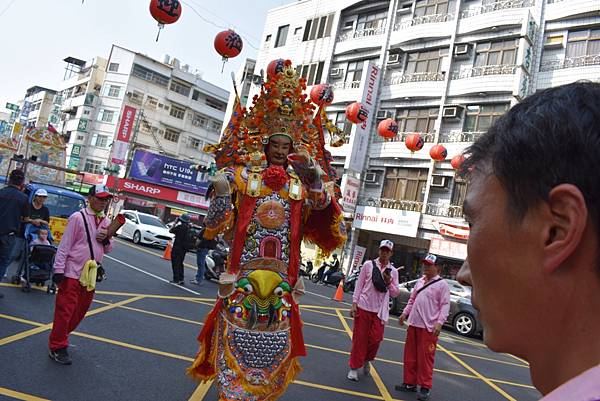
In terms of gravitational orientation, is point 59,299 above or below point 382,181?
below

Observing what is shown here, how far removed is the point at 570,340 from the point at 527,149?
0.30 m

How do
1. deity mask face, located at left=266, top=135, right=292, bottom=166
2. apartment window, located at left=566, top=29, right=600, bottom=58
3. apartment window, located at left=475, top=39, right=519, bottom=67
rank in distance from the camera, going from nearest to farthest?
deity mask face, located at left=266, top=135, right=292, bottom=166 < apartment window, located at left=566, top=29, right=600, bottom=58 < apartment window, located at left=475, top=39, right=519, bottom=67

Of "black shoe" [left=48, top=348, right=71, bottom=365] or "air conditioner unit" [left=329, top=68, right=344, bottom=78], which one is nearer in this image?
"black shoe" [left=48, top=348, right=71, bottom=365]

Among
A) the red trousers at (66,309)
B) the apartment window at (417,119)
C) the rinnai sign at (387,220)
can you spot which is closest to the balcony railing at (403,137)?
the apartment window at (417,119)

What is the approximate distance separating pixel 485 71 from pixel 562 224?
2152 centimetres

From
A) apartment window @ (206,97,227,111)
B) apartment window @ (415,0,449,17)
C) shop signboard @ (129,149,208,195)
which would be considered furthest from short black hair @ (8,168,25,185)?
apartment window @ (206,97,227,111)

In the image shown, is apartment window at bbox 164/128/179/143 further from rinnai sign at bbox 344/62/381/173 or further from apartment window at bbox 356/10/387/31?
rinnai sign at bbox 344/62/381/173

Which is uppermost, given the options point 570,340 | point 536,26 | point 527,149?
point 536,26

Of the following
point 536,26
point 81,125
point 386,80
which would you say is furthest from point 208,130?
point 536,26

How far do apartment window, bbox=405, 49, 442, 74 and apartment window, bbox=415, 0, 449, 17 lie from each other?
199 centimetres

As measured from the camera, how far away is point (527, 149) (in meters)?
0.77

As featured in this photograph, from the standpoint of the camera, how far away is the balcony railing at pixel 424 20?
72.2 ft

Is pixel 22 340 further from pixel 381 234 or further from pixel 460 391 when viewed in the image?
pixel 381 234

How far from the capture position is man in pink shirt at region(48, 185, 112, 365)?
15.0 ft
